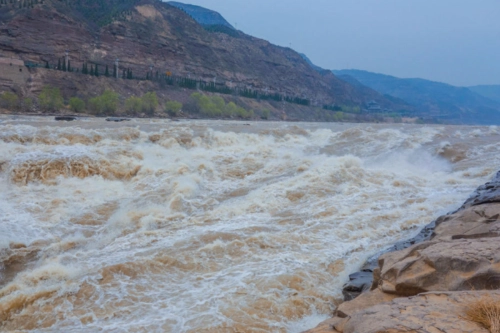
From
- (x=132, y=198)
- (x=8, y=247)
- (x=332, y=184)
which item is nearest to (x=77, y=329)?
(x=8, y=247)

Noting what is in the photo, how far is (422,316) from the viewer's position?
266 cm

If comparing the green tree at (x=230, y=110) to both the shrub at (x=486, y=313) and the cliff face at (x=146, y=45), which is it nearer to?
the cliff face at (x=146, y=45)

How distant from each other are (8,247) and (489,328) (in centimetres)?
645

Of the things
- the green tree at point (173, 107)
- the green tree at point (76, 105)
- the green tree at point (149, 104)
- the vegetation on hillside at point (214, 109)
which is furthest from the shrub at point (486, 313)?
the vegetation on hillside at point (214, 109)

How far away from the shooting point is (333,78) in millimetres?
122250

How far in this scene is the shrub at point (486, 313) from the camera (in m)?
2.38

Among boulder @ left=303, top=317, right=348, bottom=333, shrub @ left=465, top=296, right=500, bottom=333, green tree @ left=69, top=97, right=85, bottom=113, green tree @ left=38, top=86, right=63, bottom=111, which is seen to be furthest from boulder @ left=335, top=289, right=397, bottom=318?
green tree @ left=38, top=86, right=63, bottom=111

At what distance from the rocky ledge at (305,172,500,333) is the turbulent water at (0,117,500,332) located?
803 mm

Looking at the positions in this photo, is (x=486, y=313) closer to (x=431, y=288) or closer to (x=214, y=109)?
(x=431, y=288)

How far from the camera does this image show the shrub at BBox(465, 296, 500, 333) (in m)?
2.38

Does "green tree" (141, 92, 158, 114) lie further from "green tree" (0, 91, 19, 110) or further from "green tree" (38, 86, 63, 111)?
"green tree" (0, 91, 19, 110)

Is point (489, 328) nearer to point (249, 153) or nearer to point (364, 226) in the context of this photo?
point (364, 226)

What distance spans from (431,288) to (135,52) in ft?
222

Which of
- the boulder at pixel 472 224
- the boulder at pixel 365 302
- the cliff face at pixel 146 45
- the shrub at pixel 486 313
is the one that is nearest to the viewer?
the shrub at pixel 486 313
